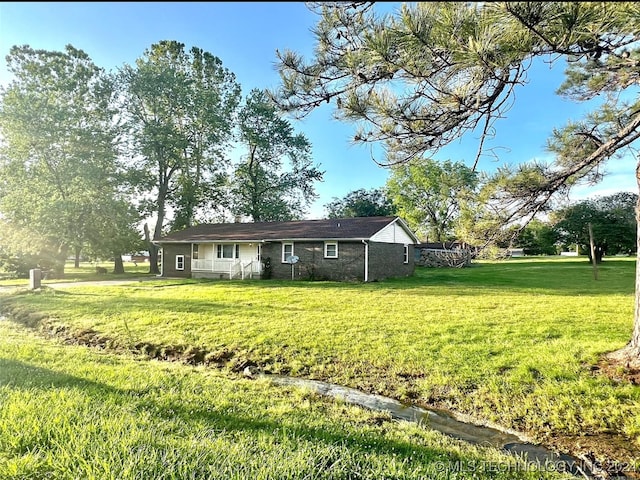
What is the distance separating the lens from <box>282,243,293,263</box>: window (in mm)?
17781

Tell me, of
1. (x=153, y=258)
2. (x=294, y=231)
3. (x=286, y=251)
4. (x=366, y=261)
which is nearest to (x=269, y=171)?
(x=153, y=258)

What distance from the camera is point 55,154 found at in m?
19.9

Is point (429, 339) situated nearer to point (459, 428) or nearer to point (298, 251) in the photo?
point (459, 428)

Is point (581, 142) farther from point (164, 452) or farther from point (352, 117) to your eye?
point (164, 452)

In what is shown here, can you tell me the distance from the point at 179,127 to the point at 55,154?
747cm

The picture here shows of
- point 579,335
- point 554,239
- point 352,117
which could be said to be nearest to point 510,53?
point 352,117

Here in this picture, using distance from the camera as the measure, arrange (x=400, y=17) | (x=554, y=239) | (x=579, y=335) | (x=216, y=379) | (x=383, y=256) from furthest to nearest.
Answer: (x=554, y=239) < (x=383, y=256) < (x=579, y=335) < (x=216, y=379) < (x=400, y=17)

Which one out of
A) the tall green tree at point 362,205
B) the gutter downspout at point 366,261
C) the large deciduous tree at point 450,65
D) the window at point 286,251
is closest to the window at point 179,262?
the window at point 286,251

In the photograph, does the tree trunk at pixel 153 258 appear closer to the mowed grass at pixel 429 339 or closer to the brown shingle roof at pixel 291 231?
the brown shingle roof at pixel 291 231

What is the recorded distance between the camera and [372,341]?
6242 millimetres

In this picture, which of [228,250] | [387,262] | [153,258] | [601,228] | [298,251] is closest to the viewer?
[298,251]

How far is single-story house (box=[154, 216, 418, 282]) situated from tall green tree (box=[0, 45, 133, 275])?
4.90 m

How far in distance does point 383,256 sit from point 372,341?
11.6 meters

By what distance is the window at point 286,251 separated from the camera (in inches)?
700
